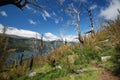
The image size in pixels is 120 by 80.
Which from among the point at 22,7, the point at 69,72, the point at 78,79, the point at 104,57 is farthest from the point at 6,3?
the point at 104,57

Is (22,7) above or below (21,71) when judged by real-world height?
above

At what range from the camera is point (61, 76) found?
9.06 metres

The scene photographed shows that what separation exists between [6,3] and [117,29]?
23.9 feet

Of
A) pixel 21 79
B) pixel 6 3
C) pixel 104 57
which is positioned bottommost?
pixel 21 79

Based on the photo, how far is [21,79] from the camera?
991 centimetres

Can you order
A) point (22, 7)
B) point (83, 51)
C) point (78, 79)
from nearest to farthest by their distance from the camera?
1. point (22, 7)
2. point (78, 79)
3. point (83, 51)

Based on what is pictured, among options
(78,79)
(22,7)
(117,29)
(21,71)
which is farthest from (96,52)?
(22,7)

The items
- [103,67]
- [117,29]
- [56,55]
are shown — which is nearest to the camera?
[103,67]

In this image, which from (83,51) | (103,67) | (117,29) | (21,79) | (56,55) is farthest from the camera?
(56,55)

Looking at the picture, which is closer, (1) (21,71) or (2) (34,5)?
(2) (34,5)

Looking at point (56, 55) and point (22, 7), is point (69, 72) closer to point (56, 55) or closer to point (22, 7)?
point (56, 55)

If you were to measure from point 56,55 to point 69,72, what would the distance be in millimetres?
4100

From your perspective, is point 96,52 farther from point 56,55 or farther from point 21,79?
point 21,79

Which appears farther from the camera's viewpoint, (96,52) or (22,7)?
(96,52)
